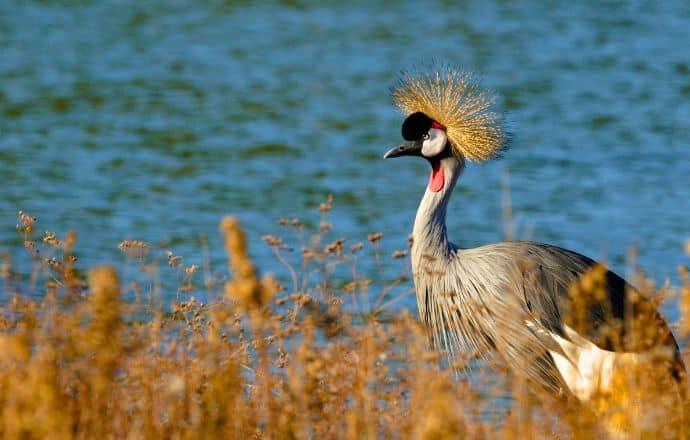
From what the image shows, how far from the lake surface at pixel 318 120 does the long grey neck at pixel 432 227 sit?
1250 mm

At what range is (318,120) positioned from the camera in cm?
1156

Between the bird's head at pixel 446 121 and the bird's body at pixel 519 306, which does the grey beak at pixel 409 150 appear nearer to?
the bird's head at pixel 446 121

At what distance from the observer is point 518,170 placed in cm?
1008

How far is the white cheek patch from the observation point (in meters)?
4.84

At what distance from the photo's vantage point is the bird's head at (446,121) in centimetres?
479

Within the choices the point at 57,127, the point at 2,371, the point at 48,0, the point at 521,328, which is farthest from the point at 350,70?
the point at 2,371

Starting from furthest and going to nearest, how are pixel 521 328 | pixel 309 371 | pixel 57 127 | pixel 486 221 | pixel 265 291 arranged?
pixel 57 127 < pixel 486 221 < pixel 521 328 < pixel 309 371 < pixel 265 291

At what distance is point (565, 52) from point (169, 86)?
4567 mm

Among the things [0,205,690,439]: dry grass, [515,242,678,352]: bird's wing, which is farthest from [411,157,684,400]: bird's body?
[0,205,690,439]: dry grass

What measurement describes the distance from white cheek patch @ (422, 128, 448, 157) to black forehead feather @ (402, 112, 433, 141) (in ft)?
0.10

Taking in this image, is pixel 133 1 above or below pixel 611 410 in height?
above

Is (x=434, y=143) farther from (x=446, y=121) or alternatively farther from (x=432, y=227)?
(x=432, y=227)

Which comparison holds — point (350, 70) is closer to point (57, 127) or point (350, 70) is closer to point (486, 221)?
point (57, 127)

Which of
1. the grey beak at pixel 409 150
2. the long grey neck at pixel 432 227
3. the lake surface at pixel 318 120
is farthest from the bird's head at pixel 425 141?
the lake surface at pixel 318 120
